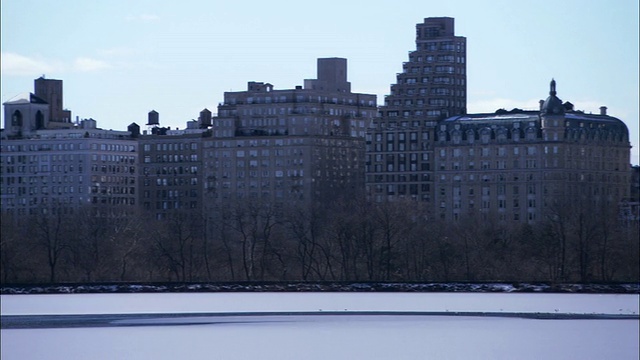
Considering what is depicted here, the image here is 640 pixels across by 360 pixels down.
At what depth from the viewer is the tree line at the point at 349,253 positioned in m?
172

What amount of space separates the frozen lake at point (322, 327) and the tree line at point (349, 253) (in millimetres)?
11254

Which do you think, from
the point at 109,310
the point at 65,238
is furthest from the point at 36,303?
the point at 65,238

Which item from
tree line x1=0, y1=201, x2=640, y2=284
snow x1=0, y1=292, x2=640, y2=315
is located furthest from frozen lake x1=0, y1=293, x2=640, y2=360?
tree line x1=0, y1=201, x2=640, y2=284

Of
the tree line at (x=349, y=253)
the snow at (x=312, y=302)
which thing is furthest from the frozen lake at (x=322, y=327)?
the tree line at (x=349, y=253)

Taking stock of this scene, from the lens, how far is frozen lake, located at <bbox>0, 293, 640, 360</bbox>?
11069 centimetres

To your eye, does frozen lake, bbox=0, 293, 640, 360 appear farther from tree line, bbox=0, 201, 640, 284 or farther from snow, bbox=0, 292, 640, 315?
tree line, bbox=0, 201, 640, 284

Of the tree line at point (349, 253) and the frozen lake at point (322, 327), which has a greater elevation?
the tree line at point (349, 253)

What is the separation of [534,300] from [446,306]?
8.52 meters

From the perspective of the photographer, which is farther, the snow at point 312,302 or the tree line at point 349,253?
the tree line at point 349,253

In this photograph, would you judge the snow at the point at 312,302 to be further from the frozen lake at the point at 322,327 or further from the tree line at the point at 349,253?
the tree line at the point at 349,253

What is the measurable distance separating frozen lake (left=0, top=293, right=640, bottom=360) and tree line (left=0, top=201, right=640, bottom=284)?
1125 cm

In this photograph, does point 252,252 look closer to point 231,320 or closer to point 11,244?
point 11,244

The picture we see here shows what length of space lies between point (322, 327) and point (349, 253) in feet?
154

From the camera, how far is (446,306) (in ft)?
479
